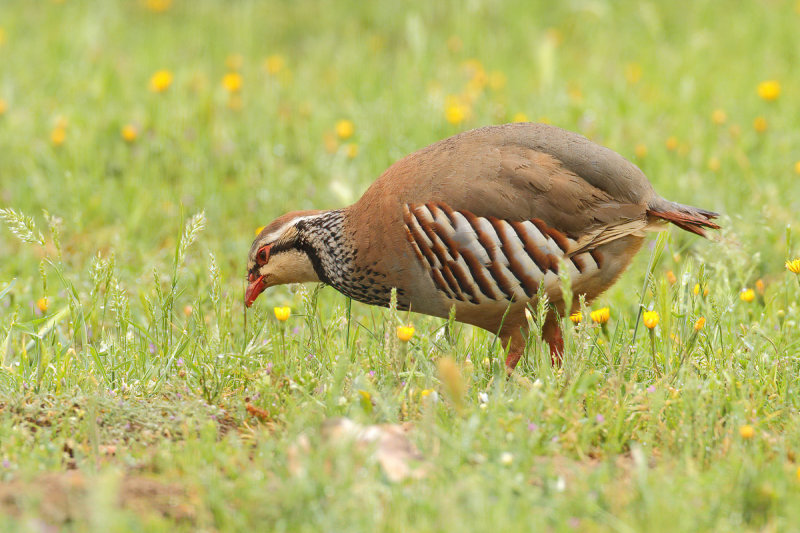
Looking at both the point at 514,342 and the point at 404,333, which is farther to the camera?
the point at 514,342

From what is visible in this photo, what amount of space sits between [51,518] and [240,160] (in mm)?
4575

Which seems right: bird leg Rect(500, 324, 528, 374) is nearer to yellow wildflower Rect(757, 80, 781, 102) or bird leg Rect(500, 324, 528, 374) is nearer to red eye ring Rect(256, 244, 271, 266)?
red eye ring Rect(256, 244, 271, 266)

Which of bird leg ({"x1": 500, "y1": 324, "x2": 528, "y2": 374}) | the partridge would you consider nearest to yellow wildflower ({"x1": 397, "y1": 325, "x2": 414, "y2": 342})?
the partridge

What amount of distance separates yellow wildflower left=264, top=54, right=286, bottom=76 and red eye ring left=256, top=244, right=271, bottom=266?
4.19 meters

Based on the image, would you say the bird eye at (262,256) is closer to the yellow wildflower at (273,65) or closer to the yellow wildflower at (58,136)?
the yellow wildflower at (58,136)

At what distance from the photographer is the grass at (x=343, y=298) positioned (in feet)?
8.80

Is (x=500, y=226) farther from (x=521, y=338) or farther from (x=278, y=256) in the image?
(x=278, y=256)

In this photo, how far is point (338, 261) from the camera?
14.5 feet

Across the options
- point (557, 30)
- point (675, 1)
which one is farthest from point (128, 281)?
point (675, 1)

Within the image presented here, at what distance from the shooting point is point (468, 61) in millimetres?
8828

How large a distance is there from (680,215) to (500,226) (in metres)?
0.83

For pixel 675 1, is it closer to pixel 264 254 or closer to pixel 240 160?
pixel 240 160

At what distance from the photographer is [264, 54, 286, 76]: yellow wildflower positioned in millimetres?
8498

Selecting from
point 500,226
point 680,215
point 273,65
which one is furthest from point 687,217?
point 273,65
